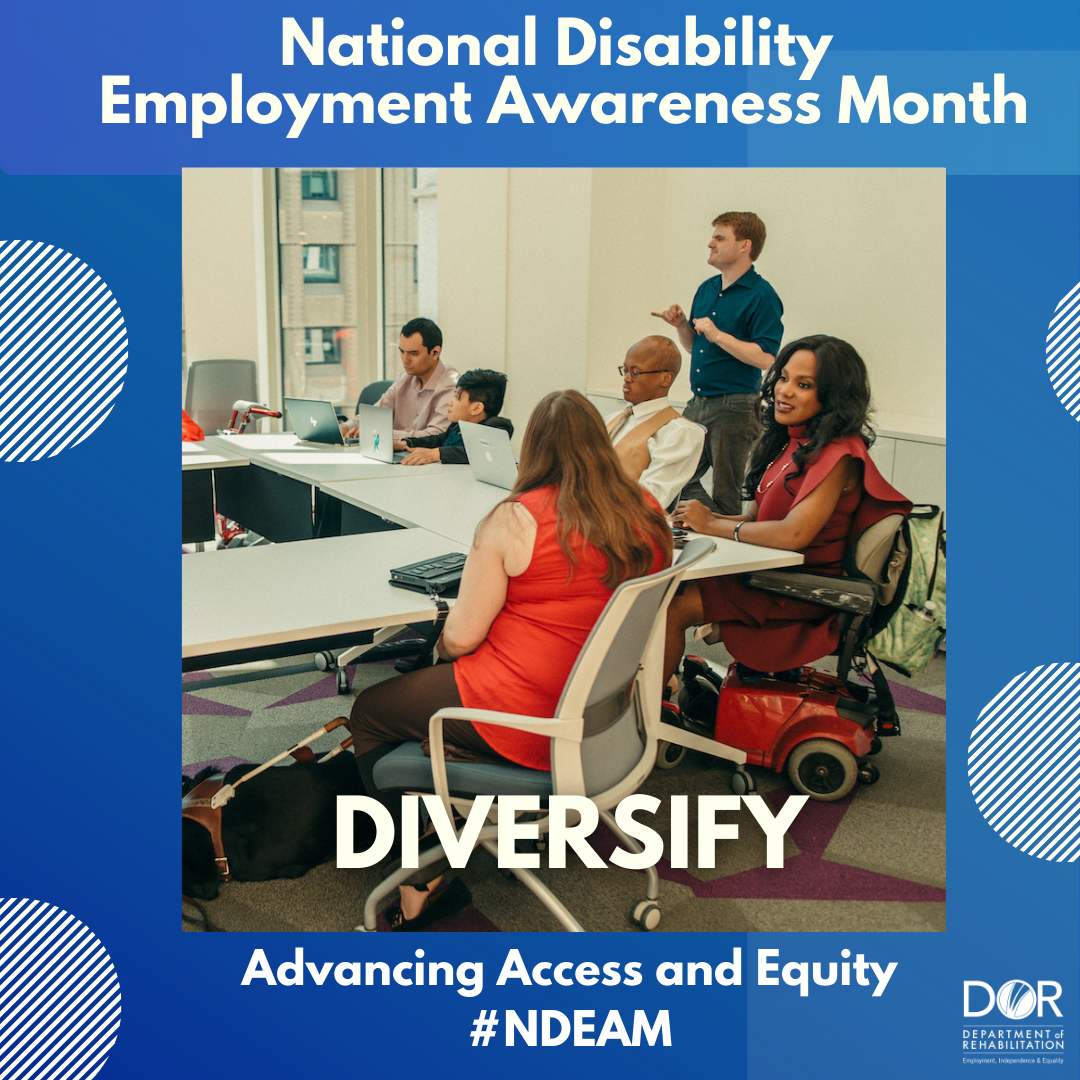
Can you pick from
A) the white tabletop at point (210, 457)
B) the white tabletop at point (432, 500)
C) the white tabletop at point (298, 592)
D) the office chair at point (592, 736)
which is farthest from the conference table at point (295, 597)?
the white tabletop at point (210, 457)

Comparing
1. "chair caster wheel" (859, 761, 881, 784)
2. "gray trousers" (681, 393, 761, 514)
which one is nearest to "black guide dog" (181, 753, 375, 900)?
"chair caster wheel" (859, 761, 881, 784)

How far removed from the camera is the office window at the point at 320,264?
24.1 feet

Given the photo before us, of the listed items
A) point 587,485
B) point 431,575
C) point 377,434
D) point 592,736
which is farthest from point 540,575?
point 377,434

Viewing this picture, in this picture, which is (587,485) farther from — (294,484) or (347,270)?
(347,270)

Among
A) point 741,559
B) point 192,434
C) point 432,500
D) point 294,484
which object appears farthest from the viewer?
point 192,434

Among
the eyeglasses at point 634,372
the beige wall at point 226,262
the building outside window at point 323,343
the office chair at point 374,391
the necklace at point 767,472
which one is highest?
the beige wall at point 226,262

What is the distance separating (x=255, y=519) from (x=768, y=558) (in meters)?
2.51

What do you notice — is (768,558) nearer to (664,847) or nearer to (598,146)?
(664,847)

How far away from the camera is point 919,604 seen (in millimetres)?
2592

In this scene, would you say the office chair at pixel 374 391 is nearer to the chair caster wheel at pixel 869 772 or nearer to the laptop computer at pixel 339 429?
the laptop computer at pixel 339 429

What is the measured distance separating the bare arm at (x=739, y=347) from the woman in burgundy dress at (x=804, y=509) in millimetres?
1246

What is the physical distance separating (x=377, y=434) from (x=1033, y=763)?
303cm

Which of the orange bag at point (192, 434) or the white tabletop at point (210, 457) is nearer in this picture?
the white tabletop at point (210, 457)

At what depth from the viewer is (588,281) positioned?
5.49 meters
